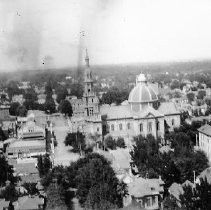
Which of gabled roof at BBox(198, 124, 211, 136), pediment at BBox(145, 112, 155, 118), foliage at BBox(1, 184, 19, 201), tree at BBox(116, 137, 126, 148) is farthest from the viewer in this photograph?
pediment at BBox(145, 112, 155, 118)

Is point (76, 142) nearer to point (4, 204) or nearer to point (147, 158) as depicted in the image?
point (147, 158)

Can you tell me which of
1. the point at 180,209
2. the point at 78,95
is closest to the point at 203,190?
the point at 180,209

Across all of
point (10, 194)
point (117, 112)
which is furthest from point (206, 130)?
point (10, 194)

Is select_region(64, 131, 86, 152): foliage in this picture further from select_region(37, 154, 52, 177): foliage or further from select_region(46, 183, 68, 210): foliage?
select_region(46, 183, 68, 210): foliage

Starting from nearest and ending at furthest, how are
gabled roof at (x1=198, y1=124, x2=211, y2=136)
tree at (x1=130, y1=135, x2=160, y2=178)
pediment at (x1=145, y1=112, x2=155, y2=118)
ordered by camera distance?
tree at (x1=130, y1=135, x2=160, y2=178), gabled roof at (x1=198, y1=124, x2=211, y2=136), pediment at (x1=145, y1=112, x2=155, y2=118)

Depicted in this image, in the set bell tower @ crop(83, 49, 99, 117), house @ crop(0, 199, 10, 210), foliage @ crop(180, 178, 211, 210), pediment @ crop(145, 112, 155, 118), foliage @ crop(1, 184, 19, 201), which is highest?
bell tower @ crop(83, 49, 99, 117)

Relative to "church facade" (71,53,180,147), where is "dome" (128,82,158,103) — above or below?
above

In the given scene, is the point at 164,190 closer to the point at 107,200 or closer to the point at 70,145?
the point at 107,200

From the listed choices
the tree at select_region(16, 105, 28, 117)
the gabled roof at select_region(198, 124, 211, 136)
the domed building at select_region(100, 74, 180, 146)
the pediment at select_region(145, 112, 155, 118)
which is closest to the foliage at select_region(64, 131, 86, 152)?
the domed building at select_region(100, 74, 180, 146)
